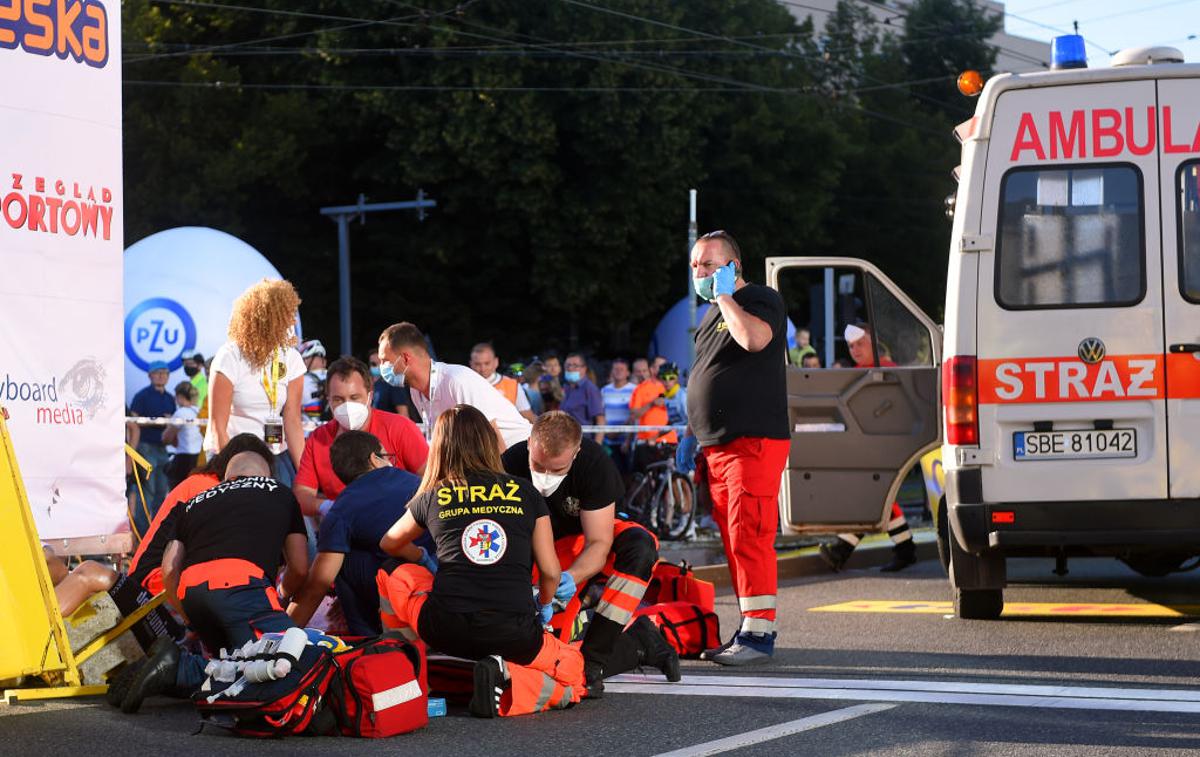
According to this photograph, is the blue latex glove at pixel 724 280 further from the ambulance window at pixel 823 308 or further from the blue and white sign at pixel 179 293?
the blue and white sign at pixel 179 293

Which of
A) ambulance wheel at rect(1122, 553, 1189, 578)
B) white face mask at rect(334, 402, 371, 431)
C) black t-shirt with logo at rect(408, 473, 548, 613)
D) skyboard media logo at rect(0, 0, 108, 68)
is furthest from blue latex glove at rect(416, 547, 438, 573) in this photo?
ambulance wheel at rect(1122, 553, 1189, 578)

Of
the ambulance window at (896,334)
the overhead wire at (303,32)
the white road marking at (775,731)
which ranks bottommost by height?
the white road marking at (775,731)

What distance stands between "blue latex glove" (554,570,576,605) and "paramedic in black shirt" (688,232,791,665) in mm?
1225

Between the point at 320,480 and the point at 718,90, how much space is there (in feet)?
88.3

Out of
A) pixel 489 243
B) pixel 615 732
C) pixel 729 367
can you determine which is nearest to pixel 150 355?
→ pixel 489 243

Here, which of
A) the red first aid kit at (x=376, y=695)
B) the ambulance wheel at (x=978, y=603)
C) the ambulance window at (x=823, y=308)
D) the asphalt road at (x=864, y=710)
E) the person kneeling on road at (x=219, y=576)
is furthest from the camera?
the ambulance window at (x=823, y=308)

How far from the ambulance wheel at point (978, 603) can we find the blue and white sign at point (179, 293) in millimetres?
13137

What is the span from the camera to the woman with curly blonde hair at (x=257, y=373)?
8984 millimetres

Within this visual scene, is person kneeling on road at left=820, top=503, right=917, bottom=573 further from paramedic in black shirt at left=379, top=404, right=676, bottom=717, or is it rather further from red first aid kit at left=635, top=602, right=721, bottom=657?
paramedic in black shirt at left=379, top=404, right=676, bottom=717

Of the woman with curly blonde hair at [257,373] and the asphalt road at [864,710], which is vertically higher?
the woman with curly blonde hair at [257,373]

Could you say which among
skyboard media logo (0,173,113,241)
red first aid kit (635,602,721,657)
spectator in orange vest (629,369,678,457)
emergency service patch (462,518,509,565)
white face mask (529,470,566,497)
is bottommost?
red first aid kit (635,602,721,657)

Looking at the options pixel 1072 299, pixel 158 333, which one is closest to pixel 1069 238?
pixel 1072 299

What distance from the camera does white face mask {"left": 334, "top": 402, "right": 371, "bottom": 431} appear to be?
27.7ft

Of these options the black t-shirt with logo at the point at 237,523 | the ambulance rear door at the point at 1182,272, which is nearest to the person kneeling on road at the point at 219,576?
the black t-shirt with logo at the point at 237,523
